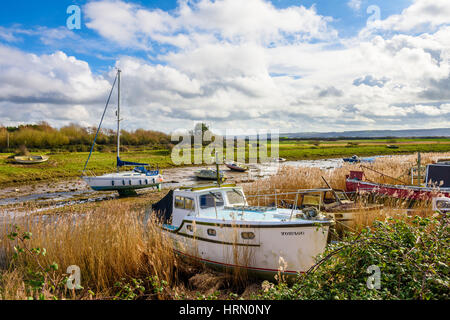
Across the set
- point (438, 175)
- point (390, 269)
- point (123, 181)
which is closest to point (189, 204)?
point (390, 269)

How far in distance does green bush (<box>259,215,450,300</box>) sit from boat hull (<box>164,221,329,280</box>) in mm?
2213

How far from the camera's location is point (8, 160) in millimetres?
41562

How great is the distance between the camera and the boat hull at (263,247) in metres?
8.52

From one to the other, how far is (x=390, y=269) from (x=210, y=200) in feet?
21.6

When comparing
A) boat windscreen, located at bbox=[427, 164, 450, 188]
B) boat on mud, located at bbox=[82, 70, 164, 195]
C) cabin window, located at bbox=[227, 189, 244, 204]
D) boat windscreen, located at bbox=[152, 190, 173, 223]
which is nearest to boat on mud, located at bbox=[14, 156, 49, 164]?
boat on mud, located at bbox=[82, 70, 164, 195]

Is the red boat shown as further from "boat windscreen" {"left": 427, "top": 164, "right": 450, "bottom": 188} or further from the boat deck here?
the boat deck

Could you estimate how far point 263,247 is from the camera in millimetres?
8789

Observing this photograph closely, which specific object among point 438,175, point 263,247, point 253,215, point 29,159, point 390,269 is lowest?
point 263,247

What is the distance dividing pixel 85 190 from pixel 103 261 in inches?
961

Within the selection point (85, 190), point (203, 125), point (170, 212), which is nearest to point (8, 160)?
point (85, 190)

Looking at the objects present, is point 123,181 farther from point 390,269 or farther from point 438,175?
point 390,269

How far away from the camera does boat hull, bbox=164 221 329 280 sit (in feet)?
28.0

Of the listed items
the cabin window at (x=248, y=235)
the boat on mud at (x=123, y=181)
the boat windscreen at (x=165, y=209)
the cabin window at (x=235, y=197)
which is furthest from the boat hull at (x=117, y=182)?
the cabin window at (x=248, y=235)

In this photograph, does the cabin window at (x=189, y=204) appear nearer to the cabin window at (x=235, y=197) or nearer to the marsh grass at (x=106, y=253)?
the cabin window at (x=235, y=197)
